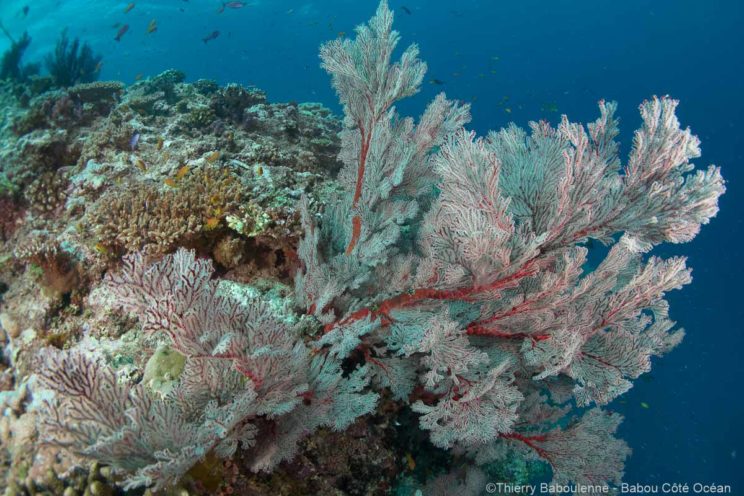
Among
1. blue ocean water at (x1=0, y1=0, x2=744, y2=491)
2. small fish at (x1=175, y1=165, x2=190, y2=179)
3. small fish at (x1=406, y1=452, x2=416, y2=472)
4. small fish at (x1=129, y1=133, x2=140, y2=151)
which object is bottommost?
small fish at (x1=406, y1=452, x2=416, y2=472)

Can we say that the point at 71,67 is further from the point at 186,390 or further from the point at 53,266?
the point at 186,390

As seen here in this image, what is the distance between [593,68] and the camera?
58.4 metres

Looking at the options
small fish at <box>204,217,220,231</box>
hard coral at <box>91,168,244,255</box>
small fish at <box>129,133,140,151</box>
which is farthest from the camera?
small fish at <box>129,133,140,151</box>

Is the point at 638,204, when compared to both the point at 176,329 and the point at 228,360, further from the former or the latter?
the point at 176,329

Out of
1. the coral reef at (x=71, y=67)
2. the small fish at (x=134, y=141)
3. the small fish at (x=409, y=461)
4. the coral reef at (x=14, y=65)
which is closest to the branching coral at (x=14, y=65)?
the coral reef at (x=14, y=65)

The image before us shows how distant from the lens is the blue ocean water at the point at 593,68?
78.3 feet

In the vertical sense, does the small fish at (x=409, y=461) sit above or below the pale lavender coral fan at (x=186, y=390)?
below

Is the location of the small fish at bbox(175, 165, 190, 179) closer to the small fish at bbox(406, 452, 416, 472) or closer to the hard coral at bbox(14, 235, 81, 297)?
the hard coral at bbox(14, 235, 81, 297)

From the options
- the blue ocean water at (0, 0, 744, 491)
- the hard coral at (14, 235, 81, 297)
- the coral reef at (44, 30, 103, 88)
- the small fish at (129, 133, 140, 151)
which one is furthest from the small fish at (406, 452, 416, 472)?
the blue ocean water at (0, 0, 744, 491)

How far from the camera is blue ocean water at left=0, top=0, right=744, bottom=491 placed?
2388cm

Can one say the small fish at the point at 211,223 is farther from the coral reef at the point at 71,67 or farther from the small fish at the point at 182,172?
the coral reef at the point at 71,67

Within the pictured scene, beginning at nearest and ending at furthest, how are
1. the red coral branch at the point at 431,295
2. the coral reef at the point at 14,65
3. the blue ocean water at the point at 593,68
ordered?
the red coral branch at the point at 431,295
the coral reef at the point at 14,65
the blue ocean water at the point at 593,68

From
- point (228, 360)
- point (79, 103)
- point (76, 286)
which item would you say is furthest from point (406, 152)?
point (79, 103)

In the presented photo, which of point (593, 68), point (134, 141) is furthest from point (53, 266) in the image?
point (593, 68)
